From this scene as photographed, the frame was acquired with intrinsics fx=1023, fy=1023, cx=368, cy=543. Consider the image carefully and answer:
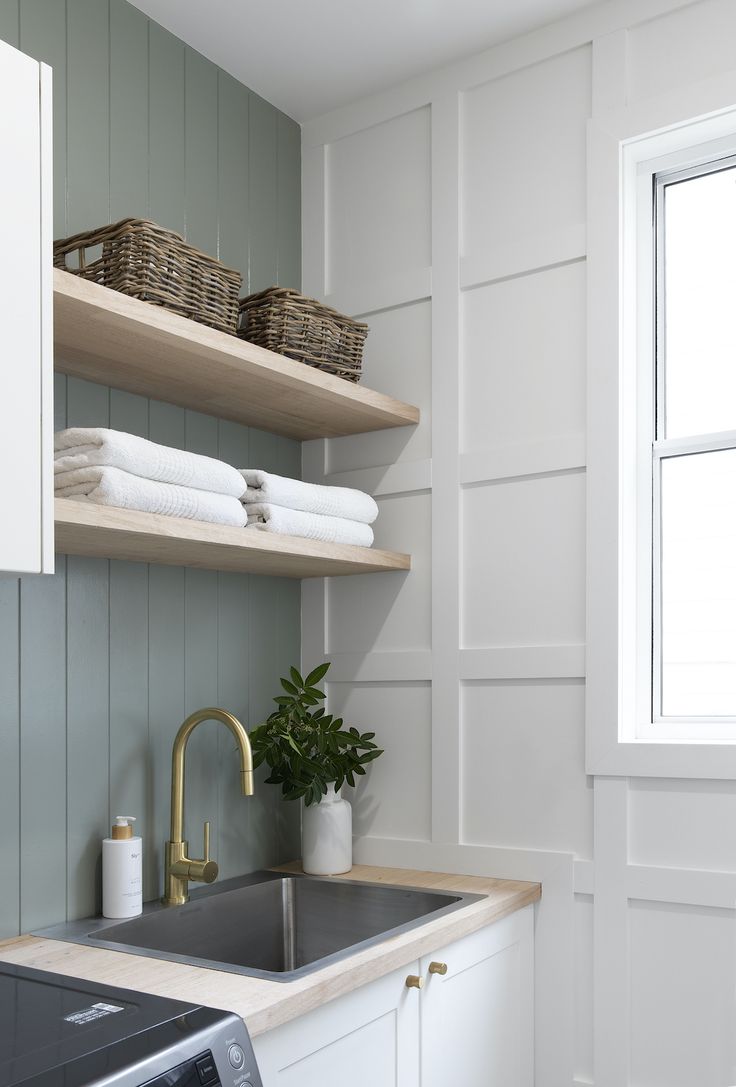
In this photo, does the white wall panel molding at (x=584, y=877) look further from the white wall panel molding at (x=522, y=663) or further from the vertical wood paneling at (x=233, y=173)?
the vertical wood paneling at (x=233, y=173)

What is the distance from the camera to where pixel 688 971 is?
1908 millimetres

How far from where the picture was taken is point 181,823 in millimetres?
1957

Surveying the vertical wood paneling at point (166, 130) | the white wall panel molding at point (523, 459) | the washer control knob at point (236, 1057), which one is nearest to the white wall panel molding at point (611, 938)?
the white wall panel molding at point (523, 459)

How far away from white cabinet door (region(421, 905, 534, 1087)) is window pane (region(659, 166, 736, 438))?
1.08 m

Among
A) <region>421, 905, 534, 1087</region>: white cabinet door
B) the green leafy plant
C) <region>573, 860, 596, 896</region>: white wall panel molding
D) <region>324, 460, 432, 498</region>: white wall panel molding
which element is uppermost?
<region>324, 460, 432, 498</region>: white wall panel molding

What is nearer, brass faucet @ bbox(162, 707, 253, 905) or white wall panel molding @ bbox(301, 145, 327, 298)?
brass faucet @ bbox(162, 707, 253, 905)

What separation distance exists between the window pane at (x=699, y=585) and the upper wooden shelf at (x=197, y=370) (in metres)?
0.62

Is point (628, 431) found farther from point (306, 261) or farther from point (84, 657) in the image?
point (84, 657)

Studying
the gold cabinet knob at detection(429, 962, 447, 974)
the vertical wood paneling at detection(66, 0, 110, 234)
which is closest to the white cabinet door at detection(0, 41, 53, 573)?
the vertical wood paneling at detection(66, 0, 110, 234)

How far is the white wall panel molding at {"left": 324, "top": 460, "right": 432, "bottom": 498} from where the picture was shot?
2320mm

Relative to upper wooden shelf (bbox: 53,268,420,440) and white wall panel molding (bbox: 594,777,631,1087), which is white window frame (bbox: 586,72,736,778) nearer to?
white wall panel molding (bbox: 594,777,631,1087)

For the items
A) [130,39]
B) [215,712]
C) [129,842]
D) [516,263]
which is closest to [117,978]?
[129,842]

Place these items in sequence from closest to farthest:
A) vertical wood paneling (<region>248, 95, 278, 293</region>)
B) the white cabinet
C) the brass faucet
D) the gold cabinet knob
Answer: the white cabinet → the gold cabinet knob → the brass faucet → vertical wood paneling (<region>248, 95, 278, 293</region>)

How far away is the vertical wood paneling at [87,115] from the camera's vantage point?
76.2 inches
